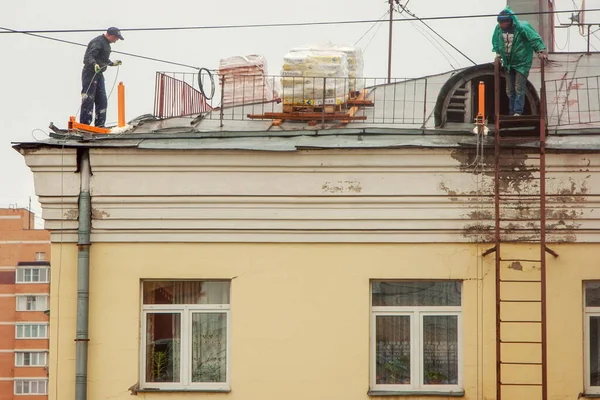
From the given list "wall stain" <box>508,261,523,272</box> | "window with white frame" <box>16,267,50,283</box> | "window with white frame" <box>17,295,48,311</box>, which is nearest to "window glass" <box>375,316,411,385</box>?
"wall stain" <box>508,261,523,272</box>

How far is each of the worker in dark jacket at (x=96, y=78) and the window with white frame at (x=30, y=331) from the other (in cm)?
8805

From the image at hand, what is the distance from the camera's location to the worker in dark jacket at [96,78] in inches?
560

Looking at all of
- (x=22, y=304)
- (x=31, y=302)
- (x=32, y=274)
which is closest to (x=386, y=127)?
(x=32, y=274)

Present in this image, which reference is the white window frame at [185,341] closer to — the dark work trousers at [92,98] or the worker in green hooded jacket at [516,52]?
the dark work trousers at [92,98]

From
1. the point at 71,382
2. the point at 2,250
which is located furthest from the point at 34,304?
the point at 71,382

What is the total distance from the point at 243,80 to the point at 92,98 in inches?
80.2

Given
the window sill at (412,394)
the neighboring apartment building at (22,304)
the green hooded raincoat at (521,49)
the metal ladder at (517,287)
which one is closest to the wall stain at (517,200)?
the metal ladder at (517,287)

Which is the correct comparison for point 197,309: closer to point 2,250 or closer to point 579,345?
point 579,345

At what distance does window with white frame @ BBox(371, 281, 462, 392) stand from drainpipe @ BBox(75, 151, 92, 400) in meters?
3.20

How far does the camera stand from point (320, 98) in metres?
13.8

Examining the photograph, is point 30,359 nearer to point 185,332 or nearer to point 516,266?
point 185,332

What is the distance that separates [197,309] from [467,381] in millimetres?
3130

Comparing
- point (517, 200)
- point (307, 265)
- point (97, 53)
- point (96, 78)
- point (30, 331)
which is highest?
point (97, 53)

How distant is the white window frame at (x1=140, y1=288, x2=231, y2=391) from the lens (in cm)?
1267
